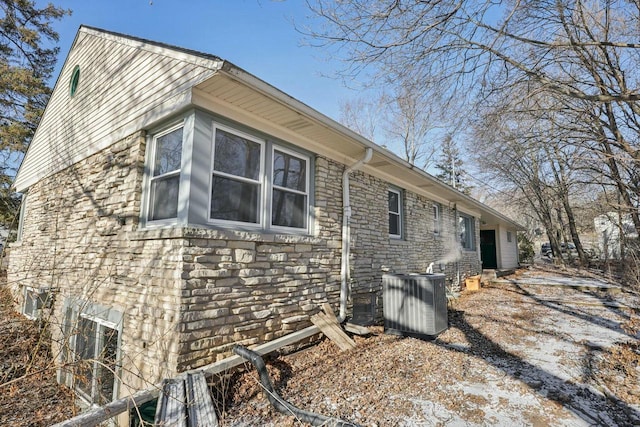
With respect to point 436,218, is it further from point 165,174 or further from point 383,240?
point 165,174

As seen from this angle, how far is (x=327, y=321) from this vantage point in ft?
15.6

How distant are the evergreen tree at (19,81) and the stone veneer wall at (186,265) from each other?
8272 mm

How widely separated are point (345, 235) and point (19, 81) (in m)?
14.7

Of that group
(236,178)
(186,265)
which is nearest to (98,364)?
(186,265)

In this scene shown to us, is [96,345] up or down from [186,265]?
down

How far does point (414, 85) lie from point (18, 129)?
596 inches

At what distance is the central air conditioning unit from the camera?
5.14 meters

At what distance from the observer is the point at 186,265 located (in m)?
3.35

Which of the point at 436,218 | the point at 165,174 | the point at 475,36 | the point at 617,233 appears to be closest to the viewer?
the point at 165,174

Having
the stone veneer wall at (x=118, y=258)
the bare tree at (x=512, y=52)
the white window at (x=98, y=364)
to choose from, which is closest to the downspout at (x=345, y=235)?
the bare tree at (x=512, y=52)

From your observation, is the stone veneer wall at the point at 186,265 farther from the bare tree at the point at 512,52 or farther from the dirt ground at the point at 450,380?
the bare tree at the point at 512,52

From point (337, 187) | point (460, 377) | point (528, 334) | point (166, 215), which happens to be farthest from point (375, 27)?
point (528, 334)

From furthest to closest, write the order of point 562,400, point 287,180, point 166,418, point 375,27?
point 287,180
point 375,27
point 562,400
point 166,418

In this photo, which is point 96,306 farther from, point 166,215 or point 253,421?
point 253,421
